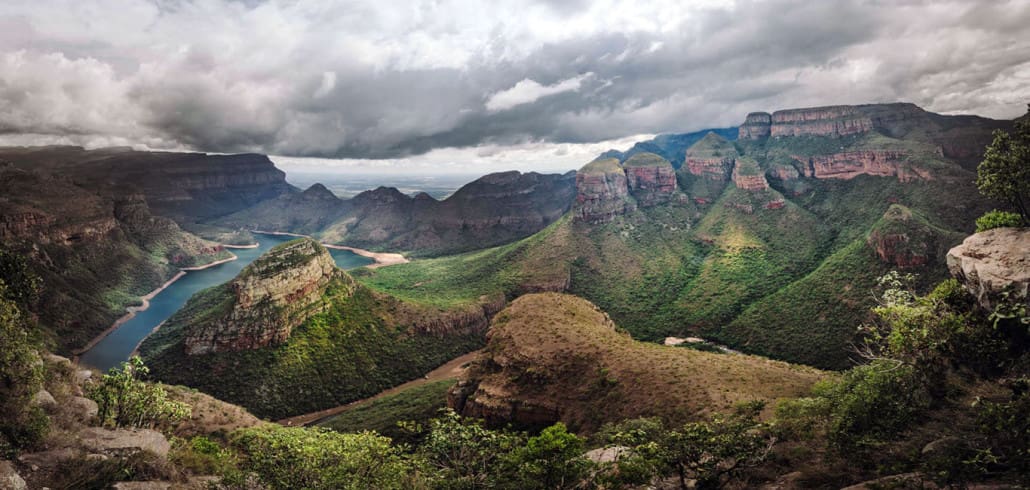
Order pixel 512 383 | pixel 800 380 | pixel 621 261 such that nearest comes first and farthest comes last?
pixel 800 380 → pixel 512 383 → pixel 621 261

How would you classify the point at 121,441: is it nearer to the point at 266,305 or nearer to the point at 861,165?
the point at 266,305

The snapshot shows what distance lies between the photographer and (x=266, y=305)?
3814 inches

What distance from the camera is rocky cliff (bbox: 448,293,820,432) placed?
4656cm

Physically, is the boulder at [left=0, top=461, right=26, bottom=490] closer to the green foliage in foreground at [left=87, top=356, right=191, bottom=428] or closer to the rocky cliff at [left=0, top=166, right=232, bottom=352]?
the green foliage in foreground at [left=87, top=356, right=191, bottom=428]

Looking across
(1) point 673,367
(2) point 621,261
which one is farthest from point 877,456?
(2) point 621,261

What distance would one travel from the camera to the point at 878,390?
23.3m

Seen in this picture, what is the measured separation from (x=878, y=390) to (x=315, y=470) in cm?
3211

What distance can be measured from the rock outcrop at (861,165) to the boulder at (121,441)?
194m

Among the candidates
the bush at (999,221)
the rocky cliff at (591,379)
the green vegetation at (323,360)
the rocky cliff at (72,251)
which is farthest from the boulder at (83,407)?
the rocky cliff at (72,251)

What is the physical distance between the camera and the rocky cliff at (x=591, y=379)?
4656 centimetres

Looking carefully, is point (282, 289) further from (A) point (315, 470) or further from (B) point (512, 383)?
(A) point (315, 470)

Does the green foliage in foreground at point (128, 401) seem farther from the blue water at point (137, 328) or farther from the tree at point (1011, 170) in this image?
the blue water at point (137, 328)

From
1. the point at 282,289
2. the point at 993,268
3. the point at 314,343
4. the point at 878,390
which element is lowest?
the point at 314,343

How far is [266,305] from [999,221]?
115 m
